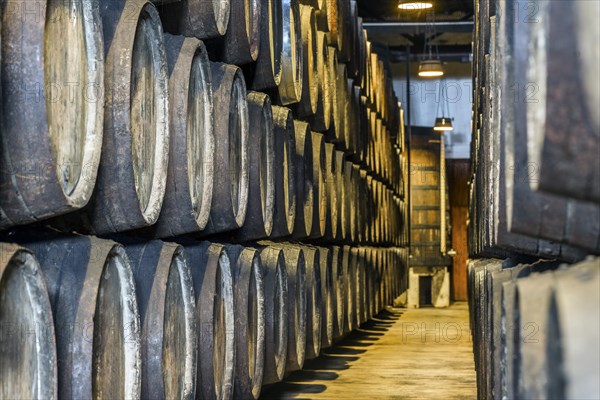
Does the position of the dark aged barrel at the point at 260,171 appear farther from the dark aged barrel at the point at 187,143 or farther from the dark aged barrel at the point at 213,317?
the dark aged barrel at the point at 187,143

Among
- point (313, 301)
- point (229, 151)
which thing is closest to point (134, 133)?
point (229, 151)

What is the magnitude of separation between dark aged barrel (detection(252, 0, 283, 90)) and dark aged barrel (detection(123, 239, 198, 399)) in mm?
1768

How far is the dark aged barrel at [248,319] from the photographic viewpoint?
4047mm

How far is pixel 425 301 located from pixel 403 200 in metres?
2.89

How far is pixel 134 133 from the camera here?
9.18 feet

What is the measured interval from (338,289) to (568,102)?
634 cm

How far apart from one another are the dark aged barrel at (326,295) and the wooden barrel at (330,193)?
0.15 meters

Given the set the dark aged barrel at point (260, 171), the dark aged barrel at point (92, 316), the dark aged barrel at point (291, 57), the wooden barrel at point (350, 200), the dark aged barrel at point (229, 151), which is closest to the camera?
the dark aged barrel at point (92, 316)

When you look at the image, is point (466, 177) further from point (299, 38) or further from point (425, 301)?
point (299, 38)

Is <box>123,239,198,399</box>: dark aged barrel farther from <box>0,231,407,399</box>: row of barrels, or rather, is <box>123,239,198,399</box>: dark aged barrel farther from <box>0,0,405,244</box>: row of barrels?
<box>0,0,405,244</box>: row of barrels

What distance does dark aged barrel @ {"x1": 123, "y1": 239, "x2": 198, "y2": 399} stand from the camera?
2.80 metres

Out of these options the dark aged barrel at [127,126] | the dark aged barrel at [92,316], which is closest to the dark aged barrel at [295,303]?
the dark aged barrel at [127,126]

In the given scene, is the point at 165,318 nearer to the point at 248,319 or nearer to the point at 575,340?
the point at 248,319

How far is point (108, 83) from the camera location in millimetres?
2582
